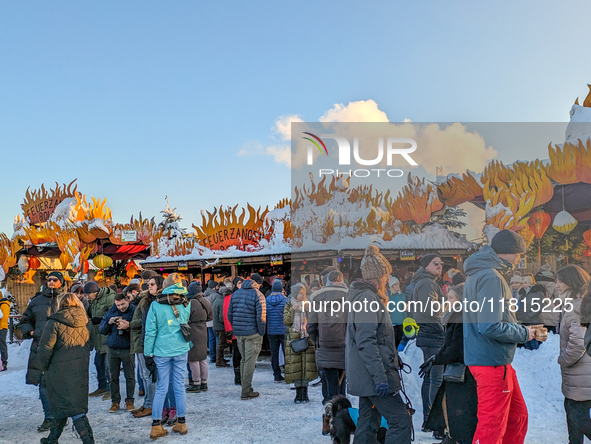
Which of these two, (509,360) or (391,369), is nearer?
(509,360)

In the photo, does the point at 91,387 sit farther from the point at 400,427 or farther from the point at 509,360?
the point at 509,360

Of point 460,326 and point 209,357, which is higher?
point 460,326

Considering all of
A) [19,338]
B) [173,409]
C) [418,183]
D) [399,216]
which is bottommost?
[19,338]

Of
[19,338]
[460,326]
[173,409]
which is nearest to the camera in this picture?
[460,326]

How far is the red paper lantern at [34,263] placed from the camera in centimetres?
2116

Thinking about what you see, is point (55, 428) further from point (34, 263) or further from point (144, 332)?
point (34, 263)

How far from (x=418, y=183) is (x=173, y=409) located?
35.2 ft

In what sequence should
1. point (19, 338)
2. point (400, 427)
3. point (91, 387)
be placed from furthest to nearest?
point (19, 338)
point (91, 387)
point (400, 427)

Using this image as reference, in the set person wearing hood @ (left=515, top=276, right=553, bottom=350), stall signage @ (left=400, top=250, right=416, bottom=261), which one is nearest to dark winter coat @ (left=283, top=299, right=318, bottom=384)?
person wearing hood @ (left=515, top=276, right=553, bottom=350)

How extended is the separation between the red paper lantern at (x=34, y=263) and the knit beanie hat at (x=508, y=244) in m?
22.8

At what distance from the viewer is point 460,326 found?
3602 mm

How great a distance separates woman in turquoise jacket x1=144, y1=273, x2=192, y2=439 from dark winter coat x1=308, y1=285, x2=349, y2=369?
4.77 ft

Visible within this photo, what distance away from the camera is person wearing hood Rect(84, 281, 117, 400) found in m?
6.45

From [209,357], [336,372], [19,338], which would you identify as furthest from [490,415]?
[19,338]
